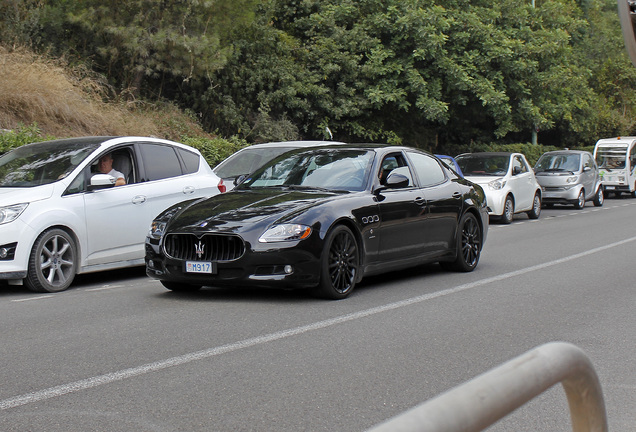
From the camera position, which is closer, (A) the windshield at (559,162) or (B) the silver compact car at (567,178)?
(B) the silver compact car at (567,178)

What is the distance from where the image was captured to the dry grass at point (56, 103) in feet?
62.1

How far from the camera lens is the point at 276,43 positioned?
93.8ft

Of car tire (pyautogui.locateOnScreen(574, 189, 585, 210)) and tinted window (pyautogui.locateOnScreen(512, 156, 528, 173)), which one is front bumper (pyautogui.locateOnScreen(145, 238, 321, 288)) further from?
car tire (pyautogui.locateOnScreen(574, 189, 585, 210))

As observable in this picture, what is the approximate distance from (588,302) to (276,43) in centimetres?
2117

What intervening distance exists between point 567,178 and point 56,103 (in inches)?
594

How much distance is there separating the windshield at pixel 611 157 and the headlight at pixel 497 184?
14.2 m

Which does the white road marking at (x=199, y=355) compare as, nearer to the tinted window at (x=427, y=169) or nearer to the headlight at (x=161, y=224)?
the tinted window at (x=427, y=169)

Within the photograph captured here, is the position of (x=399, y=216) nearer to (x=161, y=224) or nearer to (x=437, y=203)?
(x=437, y=203)

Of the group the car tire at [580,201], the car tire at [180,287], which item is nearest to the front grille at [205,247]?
the car tire at [180,287]

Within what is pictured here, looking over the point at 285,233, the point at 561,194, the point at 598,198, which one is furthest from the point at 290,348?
the point at 598,198

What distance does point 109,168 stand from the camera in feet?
35.1

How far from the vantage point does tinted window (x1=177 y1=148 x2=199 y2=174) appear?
11.7 metres

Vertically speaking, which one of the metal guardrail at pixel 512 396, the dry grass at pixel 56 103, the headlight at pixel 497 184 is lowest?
the headlight at pixel 497 184

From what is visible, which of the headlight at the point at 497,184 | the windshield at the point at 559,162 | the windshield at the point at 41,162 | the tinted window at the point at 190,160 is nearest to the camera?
the windshield at the point at 41,162
